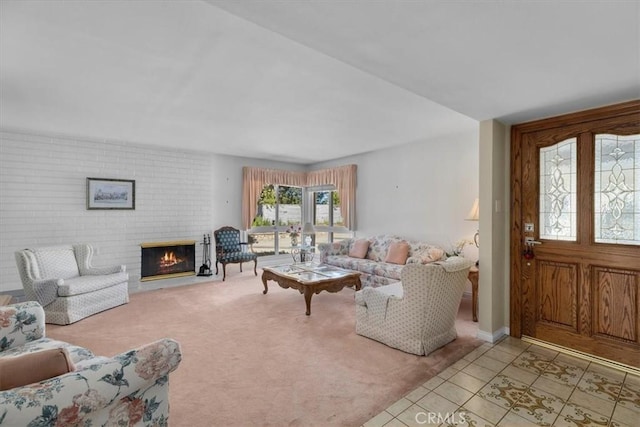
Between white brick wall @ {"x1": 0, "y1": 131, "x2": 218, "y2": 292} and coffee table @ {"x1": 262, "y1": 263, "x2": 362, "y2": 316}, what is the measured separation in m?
2.47

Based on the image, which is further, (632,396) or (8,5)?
(632,396)

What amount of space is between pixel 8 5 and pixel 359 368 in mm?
3379

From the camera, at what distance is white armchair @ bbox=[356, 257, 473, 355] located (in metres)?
2.67

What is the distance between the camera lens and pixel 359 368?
251 cm

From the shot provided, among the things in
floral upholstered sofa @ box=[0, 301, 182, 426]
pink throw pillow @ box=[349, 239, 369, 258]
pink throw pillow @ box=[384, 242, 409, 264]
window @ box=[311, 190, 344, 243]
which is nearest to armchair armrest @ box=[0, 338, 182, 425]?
floral upholstered sofa @ box=[0, 301, 182, 426]

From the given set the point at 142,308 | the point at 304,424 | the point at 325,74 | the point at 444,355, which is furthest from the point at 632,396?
the point at 142,308

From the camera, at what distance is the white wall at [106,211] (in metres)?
4.50

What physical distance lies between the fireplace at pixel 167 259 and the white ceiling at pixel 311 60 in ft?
8.12

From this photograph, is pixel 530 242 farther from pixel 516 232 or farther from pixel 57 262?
pixel 57 262

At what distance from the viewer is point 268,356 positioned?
2.72m

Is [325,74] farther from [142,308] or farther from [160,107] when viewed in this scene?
[142,308]

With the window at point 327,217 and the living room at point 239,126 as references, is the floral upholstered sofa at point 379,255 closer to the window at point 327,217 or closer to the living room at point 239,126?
the living room at point 239,126

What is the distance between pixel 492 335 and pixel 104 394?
3.24 metres

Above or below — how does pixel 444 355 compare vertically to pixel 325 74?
below
